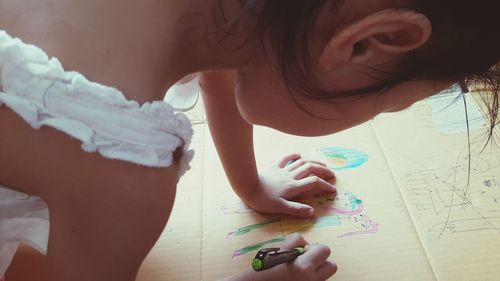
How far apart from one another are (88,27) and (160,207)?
15 cm

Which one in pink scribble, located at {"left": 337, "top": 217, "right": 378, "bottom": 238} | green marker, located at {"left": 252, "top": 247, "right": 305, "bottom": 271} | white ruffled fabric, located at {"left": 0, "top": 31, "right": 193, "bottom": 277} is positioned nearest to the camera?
white ruffled fabric, located at {"left": 0, "top": 31, "right": 193, "bottom": 277}

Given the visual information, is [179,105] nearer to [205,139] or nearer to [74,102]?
[205,139]

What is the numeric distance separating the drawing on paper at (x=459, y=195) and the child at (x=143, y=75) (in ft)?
1.03

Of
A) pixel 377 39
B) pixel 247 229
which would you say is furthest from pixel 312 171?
pixel 377 39

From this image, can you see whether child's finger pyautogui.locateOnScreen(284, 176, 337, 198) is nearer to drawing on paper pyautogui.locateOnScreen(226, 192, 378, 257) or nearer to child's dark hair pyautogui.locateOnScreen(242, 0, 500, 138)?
drawing on paper pyautogui.locateOnScreen(226, 192, 378, 257)

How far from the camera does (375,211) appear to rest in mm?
770

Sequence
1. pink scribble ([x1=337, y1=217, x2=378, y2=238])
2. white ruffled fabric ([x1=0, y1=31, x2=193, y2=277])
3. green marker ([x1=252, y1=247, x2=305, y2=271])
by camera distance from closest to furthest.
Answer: white ruffled fabric ([x1=0, y1=31, x2=193, y2=277])
green marker ([x1=252, y1=247, x2=305, y2=271])
pink scribble ([x1=337, y1=217, x2=378, y2=238])

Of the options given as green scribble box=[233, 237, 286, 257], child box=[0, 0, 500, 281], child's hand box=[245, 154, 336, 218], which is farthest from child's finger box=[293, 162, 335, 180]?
child box=[0, 0, 500, 281]

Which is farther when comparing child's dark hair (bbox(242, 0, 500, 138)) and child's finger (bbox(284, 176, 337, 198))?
child's finger (bbox(284, 176, 337, 198))


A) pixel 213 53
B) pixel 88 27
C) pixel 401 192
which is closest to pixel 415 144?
pixel 401 192

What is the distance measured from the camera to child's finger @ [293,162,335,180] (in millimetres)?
801

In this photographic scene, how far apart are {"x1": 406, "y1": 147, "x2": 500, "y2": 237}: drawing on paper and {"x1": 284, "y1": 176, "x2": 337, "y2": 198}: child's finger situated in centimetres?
12

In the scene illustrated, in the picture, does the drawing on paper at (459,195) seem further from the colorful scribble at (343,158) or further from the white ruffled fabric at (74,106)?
the white ruffled fabric at (74,106)

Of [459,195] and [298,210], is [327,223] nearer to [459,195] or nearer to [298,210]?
[298,210]
